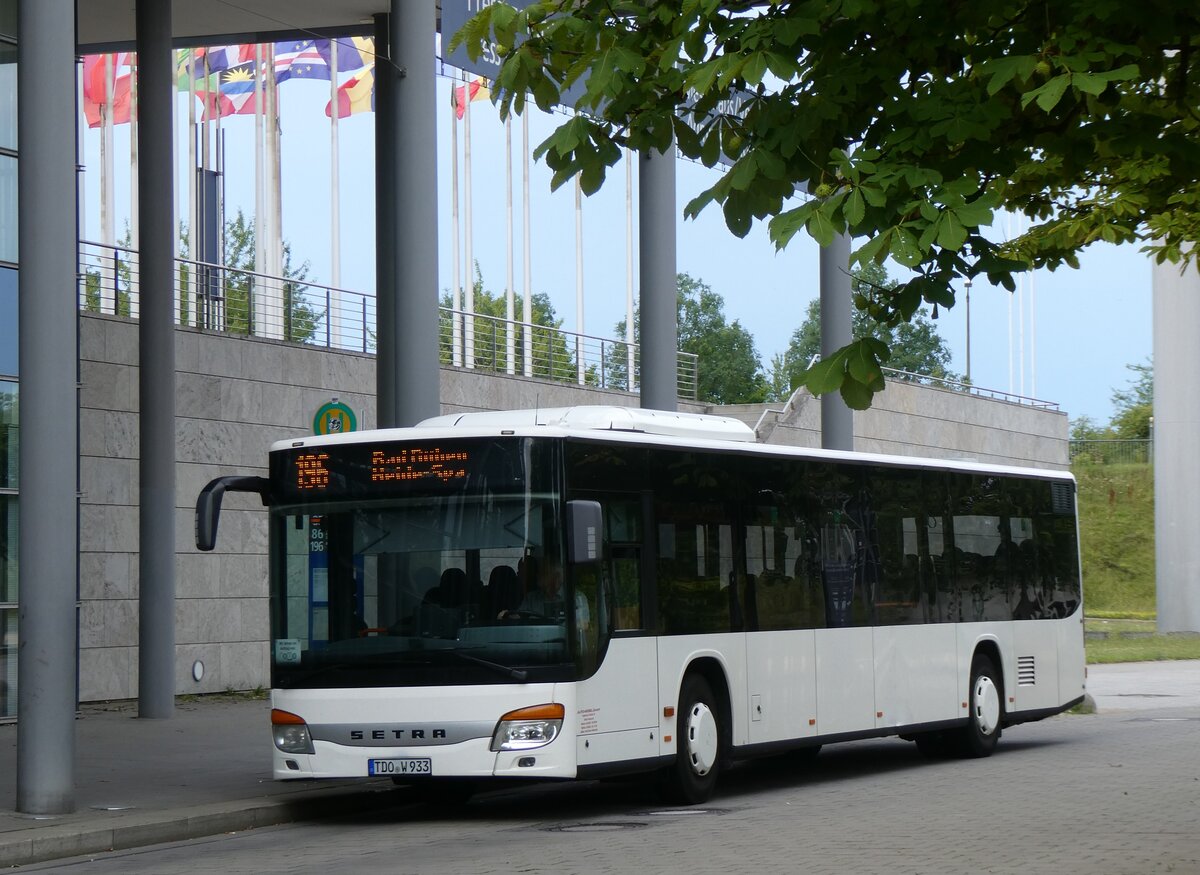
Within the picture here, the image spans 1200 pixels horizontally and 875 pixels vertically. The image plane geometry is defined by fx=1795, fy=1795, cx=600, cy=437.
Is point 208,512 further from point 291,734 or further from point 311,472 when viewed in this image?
point 291,734

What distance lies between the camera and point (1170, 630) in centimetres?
4550

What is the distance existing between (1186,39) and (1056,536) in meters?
12.2

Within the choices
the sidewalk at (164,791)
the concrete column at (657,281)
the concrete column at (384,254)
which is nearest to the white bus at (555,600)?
the sidewalk at (164,791)

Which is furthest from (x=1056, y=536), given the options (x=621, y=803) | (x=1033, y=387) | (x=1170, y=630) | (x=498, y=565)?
(x=1033, y=387)

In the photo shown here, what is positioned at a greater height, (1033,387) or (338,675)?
(1033,387)

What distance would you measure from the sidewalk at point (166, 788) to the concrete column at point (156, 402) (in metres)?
0.72

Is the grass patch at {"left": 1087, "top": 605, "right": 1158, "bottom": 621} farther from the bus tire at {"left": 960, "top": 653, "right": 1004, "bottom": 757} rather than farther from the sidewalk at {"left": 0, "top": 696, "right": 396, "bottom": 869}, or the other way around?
the sidewalk at {"left": 0, "top": 696, "right": 396, "bottom": 869}

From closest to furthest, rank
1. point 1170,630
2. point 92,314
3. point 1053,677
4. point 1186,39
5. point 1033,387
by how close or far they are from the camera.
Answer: point 1186,39 → point 1053,677 → point 92,314 → point 1170,630 → point 1033,387

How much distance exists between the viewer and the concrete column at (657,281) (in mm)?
20719

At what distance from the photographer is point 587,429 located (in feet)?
43.2

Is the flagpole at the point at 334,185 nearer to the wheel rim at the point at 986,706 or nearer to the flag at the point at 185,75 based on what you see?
the flag at the point at 185,75

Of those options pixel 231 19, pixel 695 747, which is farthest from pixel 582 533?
pixel 231 19

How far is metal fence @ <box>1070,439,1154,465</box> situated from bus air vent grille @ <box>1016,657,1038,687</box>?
5529 centimetres

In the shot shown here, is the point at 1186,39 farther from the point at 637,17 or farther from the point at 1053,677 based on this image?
the point at 1053,677
